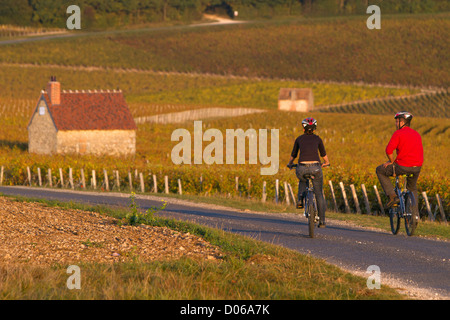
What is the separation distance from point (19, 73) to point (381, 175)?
381 ft

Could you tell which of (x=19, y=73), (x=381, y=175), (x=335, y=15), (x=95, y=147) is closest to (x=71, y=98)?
(x=95, y=147)

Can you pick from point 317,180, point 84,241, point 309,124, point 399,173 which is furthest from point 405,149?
point 84,241

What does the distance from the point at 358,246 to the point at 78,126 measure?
3839 cm

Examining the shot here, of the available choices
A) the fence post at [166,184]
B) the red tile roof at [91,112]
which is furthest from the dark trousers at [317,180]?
the red tile roof at [91,112]

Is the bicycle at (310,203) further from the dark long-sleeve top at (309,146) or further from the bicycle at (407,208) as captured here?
the bicycle at (407,208)

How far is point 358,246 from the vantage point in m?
14.6

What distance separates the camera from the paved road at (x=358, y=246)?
11.8 m

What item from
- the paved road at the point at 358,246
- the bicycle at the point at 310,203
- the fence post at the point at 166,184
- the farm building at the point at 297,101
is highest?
the farm building at the point at 297,101

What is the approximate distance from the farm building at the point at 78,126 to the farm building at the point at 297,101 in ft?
164

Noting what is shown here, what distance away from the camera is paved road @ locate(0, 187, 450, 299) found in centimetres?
1175

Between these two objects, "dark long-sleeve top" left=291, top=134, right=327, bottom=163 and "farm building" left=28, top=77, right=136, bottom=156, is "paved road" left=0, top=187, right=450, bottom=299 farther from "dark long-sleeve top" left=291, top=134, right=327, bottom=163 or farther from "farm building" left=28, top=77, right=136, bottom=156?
"farm building" left=28, top=77, right=136, bottom=156

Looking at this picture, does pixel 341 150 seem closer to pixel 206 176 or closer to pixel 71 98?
pixel 71 98

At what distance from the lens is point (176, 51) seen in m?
146

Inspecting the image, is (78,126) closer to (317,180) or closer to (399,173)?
(317,180)
